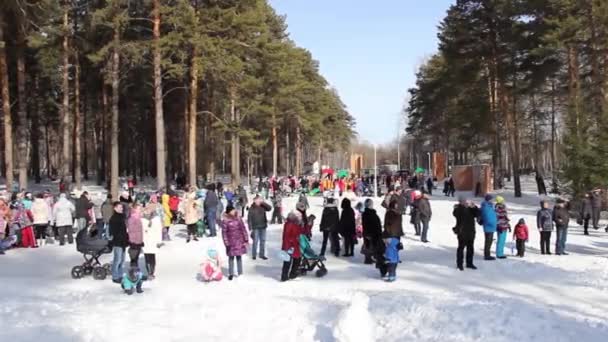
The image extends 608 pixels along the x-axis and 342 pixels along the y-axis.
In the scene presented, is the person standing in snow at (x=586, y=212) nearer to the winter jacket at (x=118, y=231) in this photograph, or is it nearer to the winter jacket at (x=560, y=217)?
the winter jacket at (x=560, y=217)

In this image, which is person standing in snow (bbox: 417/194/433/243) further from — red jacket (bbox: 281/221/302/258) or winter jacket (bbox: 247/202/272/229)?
red jacket (bbox: 281/221/302/258)

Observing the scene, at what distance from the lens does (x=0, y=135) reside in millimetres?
38250

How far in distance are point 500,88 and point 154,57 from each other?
21.9 meters

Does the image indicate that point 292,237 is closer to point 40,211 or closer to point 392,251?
point 392,251

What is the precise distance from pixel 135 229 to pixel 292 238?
307 cm

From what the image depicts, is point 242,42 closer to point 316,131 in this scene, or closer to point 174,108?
point 174,108

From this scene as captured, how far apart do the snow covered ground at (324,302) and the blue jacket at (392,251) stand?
1.52 feet

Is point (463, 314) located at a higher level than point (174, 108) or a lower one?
lower

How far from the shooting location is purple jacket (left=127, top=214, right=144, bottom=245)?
1257cm

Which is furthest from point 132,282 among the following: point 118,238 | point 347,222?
point 347,222

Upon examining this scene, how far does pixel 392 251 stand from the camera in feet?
41.4

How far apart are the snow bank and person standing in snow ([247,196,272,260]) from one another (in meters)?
7.46

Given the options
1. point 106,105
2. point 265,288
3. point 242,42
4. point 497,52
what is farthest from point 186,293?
point 497,52

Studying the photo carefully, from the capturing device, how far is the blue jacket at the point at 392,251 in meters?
12.6
